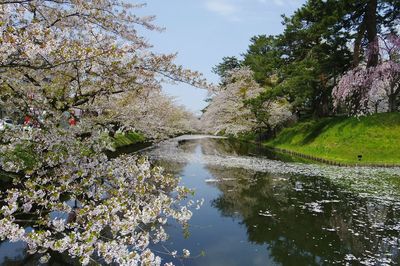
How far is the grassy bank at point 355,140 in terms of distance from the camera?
28.2 m

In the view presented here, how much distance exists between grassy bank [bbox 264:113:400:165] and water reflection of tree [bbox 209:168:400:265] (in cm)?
1102

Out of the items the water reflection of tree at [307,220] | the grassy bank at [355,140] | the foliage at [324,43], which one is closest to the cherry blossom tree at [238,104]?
the foliage at [324,43]

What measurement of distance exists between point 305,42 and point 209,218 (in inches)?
1263

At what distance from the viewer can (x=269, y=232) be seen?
11.4 meters

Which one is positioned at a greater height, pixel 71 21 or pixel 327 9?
pixel 327 9

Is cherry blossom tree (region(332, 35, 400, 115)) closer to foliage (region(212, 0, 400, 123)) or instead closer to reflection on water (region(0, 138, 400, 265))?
foliage (region(212, 0, 400, 123))

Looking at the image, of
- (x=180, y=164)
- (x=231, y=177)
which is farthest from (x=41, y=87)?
(x=180, y=164)

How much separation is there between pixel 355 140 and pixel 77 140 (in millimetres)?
27695

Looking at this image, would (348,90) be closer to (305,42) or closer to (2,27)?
(305,42)

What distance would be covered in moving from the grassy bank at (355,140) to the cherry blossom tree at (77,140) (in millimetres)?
22981

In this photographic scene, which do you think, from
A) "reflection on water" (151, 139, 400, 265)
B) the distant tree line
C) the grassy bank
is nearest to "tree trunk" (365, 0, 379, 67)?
the distant tree line

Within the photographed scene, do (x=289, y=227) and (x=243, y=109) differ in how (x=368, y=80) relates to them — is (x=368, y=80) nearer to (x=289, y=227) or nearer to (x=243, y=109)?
(x=243, y=109)

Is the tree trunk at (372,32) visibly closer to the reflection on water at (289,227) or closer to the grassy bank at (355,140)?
the grassy bank at (355,140)

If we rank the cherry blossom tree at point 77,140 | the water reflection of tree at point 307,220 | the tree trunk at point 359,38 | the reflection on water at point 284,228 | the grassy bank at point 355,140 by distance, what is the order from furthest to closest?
the tree trunk at point 359,38, the grassy bank at point 355,140, the water reflection of tree at point 307,220, the reflection on water at point 284,228, the cherry blossom tree at point 77,140
